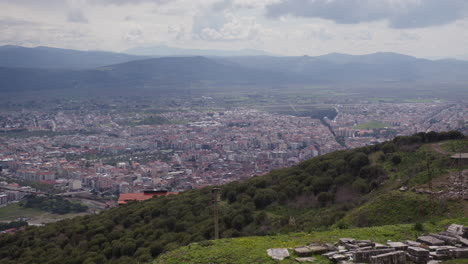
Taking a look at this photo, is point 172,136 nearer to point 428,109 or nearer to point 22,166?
point 22,166

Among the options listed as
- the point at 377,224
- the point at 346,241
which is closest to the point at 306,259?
the point at 346,241

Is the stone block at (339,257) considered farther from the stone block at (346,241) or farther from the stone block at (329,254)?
the stone block at (346,241)

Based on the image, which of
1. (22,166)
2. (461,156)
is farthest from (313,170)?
(22,166)

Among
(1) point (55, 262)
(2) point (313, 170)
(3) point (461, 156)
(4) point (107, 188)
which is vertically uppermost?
(3) point (461, 156)

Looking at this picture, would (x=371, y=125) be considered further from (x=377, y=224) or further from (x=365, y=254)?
(x=365, y=254)

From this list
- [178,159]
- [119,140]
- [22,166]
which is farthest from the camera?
[119,140]
